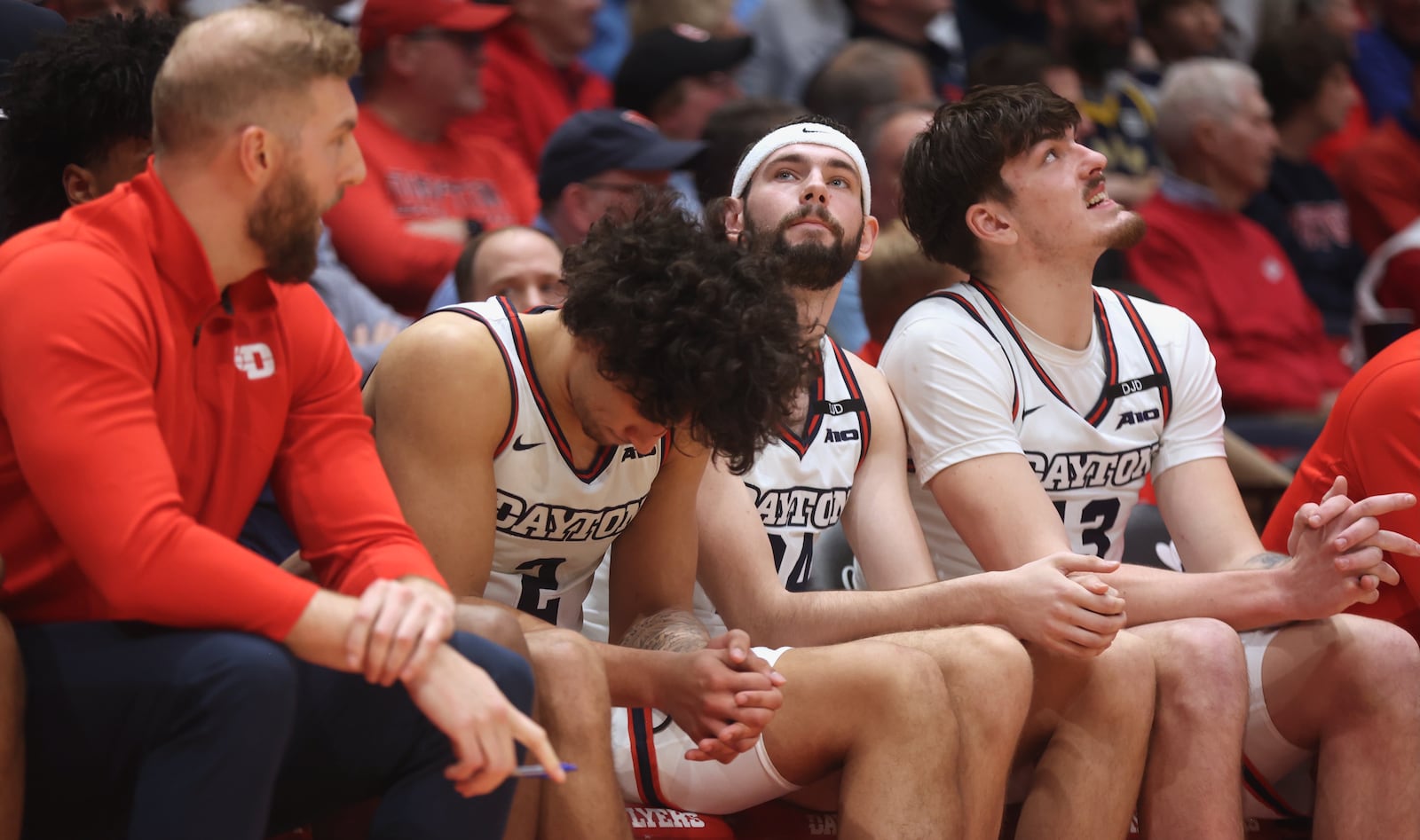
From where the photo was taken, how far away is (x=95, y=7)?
423 cm

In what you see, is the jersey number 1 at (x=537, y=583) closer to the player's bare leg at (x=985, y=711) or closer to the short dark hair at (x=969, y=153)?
the player's bare leg at (x=985, y=711)

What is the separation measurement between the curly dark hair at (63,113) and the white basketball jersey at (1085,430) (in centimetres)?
183

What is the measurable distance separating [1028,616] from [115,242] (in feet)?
5.97

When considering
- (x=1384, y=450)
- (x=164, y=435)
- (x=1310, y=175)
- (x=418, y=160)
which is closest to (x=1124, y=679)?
(x=1384, y=450)

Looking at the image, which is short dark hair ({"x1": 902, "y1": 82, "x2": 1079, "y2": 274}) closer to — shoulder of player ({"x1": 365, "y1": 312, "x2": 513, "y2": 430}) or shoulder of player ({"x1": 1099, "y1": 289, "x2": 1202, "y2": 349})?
→ shoulder of player ({"x1": 1099, "y1": 289, "x2": 1202, "y2": 349})

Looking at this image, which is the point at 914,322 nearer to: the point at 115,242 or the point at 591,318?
the point at 591,318

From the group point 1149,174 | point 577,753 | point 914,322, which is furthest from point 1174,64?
point 577,753

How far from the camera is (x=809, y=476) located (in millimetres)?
3500

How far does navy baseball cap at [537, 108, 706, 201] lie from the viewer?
5.18 metres

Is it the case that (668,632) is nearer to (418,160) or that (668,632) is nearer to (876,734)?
(876,734)

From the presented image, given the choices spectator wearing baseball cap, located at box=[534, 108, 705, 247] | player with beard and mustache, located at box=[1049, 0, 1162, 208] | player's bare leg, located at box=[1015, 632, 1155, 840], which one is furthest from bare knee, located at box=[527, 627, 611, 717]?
player with beard and mustache, located at box=[1049, 0, 1162, 208]

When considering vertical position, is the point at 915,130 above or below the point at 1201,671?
above

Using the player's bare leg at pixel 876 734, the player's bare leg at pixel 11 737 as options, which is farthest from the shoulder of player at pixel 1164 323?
the player's bare leg at pixel 11 737

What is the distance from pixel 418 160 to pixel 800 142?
2.18 metres
